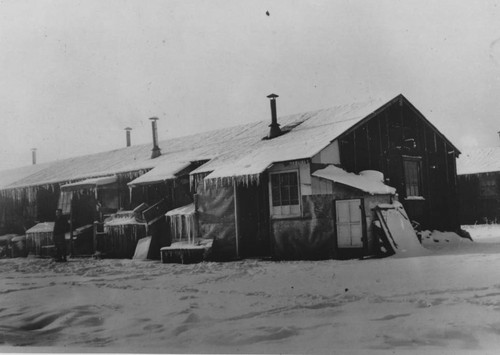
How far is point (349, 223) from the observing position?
531 inches

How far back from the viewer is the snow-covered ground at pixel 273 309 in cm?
593

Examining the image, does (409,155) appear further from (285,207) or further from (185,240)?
(185,240)

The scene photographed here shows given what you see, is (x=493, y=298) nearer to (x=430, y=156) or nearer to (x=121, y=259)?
(x=430, y=156)

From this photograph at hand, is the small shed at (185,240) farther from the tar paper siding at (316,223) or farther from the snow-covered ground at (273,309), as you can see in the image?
the snow-covered ground at (273,309)

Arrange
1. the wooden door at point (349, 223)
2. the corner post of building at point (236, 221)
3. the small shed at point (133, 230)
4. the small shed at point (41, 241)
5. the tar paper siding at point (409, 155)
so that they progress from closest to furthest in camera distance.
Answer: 1. the wooden door at point (349, 223)
2. the corner post of building at point (236, 221)
3. the tar paper siding at point (409, 155)
4. the small shed at point (133, 230)
5. the small shed at point (41, 241)

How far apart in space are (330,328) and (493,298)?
2.42 m

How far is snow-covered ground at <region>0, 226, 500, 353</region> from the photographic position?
19.4 ft

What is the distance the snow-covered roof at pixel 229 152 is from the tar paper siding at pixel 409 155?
56 centimetres

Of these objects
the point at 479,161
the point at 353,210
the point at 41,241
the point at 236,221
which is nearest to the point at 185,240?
the point at 236,221

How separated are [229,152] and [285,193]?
11.0 ft

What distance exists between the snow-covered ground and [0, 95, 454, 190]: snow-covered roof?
3.50 m

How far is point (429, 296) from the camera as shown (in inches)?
297

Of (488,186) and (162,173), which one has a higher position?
(162,173)

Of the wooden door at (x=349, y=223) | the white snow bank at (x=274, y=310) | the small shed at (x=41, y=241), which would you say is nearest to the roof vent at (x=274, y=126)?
the wooden door at (x=349, y=223)
